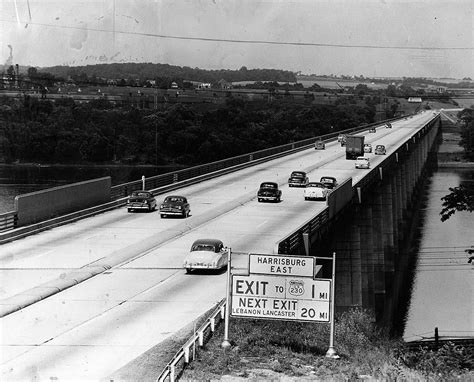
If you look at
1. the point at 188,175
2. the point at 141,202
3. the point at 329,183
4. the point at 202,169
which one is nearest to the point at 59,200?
the point at 141,202

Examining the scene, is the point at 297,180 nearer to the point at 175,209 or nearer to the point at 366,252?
the point at 366,252

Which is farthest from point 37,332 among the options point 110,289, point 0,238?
point 0,238

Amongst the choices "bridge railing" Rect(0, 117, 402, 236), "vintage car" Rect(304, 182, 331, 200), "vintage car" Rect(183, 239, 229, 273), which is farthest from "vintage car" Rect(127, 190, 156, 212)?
"vintage car" Rect(183, 239, 229, 273)

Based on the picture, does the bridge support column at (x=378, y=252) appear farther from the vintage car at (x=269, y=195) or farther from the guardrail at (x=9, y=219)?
the guardrail at (x=9, y=219)

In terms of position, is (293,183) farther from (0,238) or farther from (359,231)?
(0,238)

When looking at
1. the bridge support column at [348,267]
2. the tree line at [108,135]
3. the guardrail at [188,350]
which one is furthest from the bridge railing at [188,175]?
the tree line at [108,135]

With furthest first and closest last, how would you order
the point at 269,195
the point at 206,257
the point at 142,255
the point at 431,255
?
the point at 431,255, the point at 269,195, the point at 142,255, the point at 206,257
